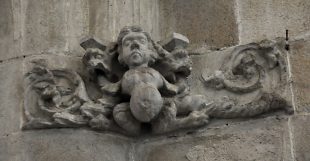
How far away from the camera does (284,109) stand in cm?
341

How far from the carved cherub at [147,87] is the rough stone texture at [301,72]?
37 centimetres

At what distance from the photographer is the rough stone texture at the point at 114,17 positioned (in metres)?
3.69

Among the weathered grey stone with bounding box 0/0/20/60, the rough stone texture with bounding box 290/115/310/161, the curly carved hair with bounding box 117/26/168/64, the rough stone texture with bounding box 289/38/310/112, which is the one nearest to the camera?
the rough stone texture with bounding box 290/115/310/161

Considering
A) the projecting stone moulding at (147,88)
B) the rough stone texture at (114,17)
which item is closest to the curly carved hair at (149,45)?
the projecting stone moulding at (147,88)

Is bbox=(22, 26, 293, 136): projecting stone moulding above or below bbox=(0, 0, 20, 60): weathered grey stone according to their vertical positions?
below

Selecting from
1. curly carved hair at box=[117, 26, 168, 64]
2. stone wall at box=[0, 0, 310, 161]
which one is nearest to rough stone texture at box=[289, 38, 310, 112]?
stone wall at box=[0, 0, 310, 161]

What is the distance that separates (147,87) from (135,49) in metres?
0.19

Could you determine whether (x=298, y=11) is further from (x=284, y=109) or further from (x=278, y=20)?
(x=284, y=109)

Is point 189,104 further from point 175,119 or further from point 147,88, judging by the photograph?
point 147,88

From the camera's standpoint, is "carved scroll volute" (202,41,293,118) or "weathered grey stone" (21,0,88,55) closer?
"carved scroll volute" (202,41,293,118)

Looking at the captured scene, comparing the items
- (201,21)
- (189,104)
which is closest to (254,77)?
(189,104)

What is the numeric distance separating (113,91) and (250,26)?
26.0 inches

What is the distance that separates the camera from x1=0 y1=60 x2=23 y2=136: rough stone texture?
11.4 feet

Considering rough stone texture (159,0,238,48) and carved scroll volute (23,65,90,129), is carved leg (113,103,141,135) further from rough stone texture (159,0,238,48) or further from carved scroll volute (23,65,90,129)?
rough stone texture (159,0,238,48)
